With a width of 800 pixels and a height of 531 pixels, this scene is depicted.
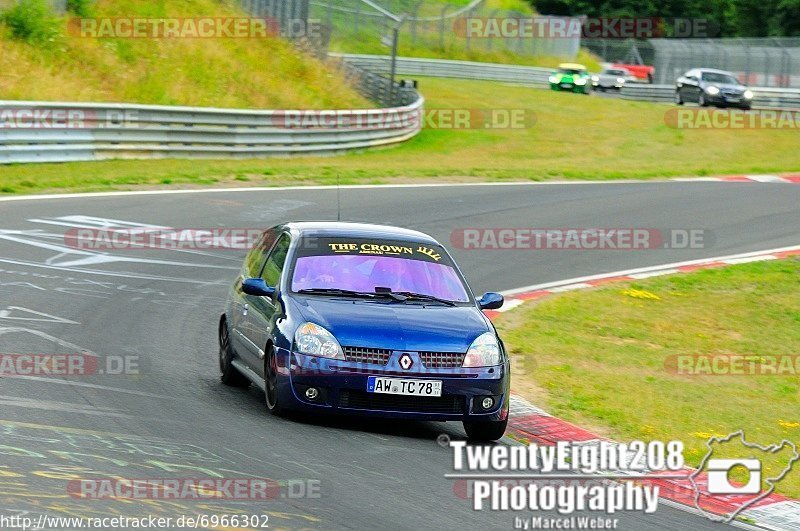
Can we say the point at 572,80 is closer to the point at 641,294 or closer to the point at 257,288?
the point at 641,294

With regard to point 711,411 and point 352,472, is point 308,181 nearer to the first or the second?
point 711,411

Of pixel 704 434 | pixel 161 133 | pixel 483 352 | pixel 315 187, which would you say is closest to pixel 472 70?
pixel 161 133

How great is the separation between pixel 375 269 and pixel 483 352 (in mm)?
1282

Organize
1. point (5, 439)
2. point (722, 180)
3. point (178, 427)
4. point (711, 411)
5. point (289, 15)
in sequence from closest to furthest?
point (5, 439)
point (178, 427)
point (711, 411)
point (722, 180)
point (289, 15)

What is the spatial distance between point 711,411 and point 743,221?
13038 millimetres

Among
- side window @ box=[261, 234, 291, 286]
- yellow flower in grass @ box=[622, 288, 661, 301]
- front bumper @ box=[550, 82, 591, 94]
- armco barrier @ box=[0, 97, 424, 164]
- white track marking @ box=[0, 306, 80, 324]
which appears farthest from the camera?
front bumper @ box=[550, 82, 591, 94]

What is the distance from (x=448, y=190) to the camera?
24969 mm

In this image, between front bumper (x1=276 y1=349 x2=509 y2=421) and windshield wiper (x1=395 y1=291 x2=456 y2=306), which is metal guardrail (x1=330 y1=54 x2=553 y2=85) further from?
front bumper (x1=276 y1=349 x2=509 y2=421)

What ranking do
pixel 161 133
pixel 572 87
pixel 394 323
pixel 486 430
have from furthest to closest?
pixel 572 87 → pixel 161 133 → pixel 486 430 → pixel 394 323

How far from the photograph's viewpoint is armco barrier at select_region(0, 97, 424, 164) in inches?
905

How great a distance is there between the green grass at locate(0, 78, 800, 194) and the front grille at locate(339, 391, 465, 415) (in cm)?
1346

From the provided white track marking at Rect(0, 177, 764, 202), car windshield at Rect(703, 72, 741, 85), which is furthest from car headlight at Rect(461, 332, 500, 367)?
car windshield at Rect(703, 72, 741, 85)

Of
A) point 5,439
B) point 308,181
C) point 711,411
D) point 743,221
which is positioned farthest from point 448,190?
point 5,439

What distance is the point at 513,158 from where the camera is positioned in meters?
34.2
